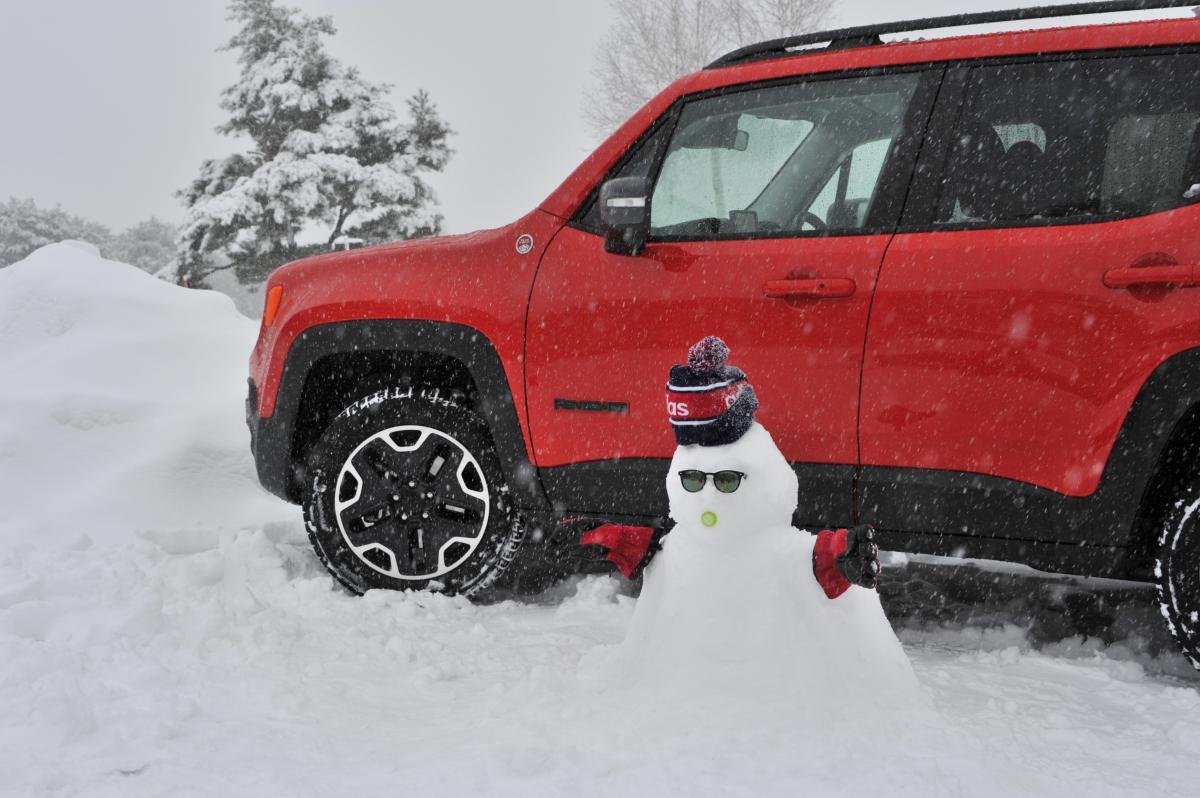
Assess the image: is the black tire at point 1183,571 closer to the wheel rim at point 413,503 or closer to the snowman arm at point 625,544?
the snowman arm at point 625,544

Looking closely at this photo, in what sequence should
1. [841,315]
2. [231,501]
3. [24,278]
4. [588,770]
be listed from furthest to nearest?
1. [24,278]
2. [231,501]
3. [841,315]
4. [588,770]

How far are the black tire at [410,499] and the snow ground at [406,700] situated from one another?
147 millimetres

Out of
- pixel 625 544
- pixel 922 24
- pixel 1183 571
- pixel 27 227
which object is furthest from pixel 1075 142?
pixel 27 227

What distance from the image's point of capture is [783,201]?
3.88m

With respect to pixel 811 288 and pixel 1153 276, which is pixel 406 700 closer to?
pixel 811 288

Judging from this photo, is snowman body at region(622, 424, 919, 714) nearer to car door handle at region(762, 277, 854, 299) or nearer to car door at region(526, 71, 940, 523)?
car door at region(526, 71, 940, 523)

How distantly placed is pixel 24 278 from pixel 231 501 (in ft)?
9.85

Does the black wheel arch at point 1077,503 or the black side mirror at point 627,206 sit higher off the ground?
→ the black side mirror at point 627,206

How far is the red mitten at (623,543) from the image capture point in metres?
3.12

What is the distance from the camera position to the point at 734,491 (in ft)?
9.53

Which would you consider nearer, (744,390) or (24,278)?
(744,390)

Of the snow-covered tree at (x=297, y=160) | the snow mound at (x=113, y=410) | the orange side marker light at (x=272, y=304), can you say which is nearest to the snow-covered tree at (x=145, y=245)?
the snow-covered tree at (x=297, y=160)

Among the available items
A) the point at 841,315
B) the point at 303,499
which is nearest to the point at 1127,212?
the point at 841,315

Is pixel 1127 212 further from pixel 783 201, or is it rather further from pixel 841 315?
pixel 783 201
